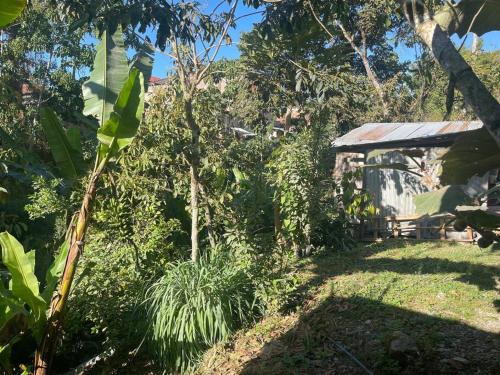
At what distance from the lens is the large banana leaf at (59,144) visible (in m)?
4.20

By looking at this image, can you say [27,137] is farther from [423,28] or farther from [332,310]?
[423,28]

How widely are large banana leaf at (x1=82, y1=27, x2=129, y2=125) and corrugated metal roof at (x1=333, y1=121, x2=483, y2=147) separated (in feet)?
25.8

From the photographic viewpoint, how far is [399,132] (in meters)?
12.3

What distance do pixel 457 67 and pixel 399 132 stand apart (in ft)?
34.4

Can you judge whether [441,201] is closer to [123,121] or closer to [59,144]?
[123,121]

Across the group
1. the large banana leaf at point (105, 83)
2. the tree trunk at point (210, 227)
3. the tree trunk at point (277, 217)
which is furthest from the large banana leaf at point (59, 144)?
the tree trunk at point (277, 217)

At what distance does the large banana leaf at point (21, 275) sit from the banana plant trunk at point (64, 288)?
14 cm

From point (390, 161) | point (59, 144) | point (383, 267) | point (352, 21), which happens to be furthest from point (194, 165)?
point (390, 161)

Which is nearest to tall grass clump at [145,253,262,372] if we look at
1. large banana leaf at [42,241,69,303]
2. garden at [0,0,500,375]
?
garden at [0,0,500,375]

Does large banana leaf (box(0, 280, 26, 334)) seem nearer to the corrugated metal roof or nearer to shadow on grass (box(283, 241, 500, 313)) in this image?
shadow on grass (box(283, 241, 500, 313))

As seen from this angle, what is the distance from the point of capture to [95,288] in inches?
217

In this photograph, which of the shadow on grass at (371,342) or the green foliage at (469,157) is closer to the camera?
the green foliage at (469,157)

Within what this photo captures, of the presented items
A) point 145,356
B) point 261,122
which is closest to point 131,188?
point 145,356

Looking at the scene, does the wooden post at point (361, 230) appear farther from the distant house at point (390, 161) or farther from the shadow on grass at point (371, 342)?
the shadow on grass at point (371, 342)
